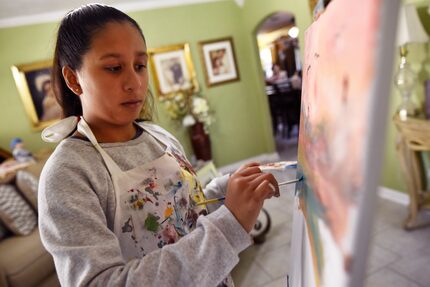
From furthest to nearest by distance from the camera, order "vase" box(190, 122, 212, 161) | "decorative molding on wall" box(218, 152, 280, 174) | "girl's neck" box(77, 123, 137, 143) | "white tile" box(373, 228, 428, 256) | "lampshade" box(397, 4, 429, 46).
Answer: "decorative molding on wall" box(218, 152, 280, 174) < "vase" box(190, 122, 212, 161) < "white tile" box(373, 228, 428, 256) < "lampshade" box(397, 4, 429, 46) < "girl's neck" box(77, 123, 137, 143)

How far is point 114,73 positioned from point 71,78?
0.45ft

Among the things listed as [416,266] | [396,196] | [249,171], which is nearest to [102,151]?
[249,171]

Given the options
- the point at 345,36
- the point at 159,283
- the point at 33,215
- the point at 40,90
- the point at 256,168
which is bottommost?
the point at 33,215

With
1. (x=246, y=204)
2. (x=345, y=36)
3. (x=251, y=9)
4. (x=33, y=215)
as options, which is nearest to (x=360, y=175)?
(x=345, y=36)

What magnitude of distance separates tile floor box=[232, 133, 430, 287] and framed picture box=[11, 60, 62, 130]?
105 inches

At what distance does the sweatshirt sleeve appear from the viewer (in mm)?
450

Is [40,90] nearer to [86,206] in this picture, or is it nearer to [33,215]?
[33,215]

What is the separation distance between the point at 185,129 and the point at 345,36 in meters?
3.85

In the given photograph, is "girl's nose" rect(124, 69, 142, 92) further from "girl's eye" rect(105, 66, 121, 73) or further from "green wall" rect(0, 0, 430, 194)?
"green wall" rect(0, 0, 430, 194)

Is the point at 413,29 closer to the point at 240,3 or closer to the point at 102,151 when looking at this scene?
the point at 102,151

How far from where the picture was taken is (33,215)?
88.4 inches

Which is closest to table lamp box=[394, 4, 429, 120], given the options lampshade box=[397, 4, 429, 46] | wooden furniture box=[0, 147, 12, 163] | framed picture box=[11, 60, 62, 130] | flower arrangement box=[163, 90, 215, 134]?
lampshade box=[397, 4, 429, 46]

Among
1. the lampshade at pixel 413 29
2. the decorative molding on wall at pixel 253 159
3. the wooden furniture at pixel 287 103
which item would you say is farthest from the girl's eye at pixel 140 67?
the wooden furniture at pixel 287 103

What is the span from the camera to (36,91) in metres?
3.44
